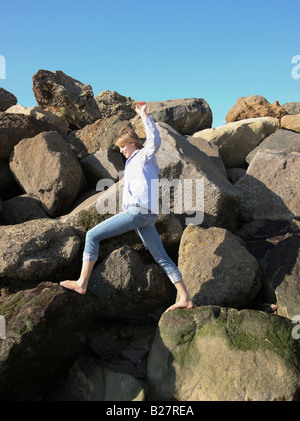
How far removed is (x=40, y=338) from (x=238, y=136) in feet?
24.9

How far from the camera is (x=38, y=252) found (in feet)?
15.2

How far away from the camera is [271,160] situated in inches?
280

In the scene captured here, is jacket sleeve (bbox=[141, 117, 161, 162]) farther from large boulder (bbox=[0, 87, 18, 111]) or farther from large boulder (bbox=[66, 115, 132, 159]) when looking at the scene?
large boulder (bbox=[0, 87, 18, 111])

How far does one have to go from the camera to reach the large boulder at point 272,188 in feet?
21.9

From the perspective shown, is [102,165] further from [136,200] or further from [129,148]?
[136,200]

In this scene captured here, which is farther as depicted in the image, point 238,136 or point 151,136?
point 238,136

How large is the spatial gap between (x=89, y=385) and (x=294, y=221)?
168 inches

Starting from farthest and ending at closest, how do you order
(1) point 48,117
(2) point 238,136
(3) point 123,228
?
1. (2) point 238,136
2. (1) point 48,117
3. (3) point 123,228

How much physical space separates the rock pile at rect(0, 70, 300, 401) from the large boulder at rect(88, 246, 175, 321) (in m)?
0.01

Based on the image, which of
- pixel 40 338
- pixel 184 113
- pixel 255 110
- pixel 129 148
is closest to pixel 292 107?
pixel 255 110

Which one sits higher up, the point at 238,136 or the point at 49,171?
the point at 238,136

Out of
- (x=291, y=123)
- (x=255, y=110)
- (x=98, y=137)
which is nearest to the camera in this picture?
(x=98, y=137)

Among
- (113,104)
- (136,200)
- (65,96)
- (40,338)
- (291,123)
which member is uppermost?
(65,96)
